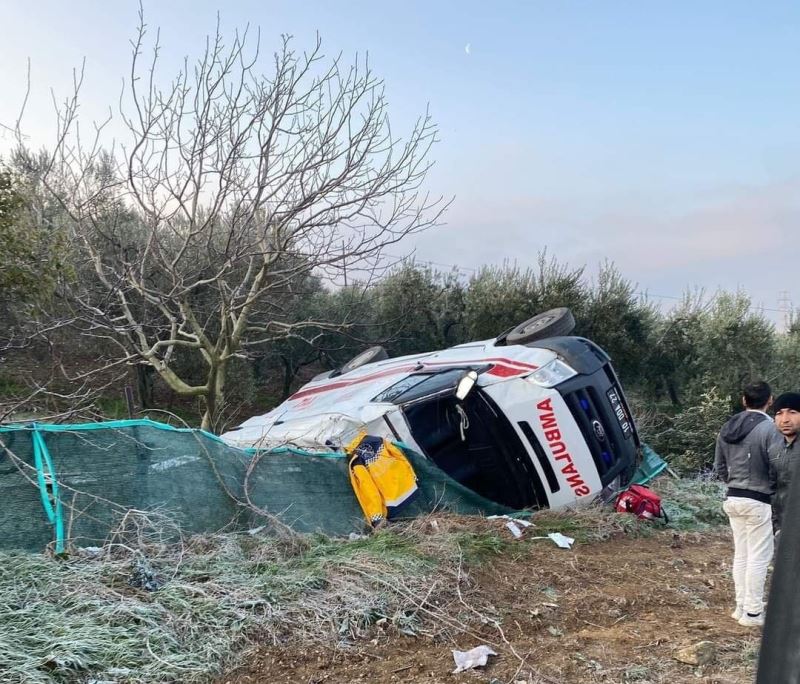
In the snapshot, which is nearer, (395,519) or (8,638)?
(8,638)

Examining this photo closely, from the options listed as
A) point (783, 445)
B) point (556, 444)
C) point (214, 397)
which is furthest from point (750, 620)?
point (214, 397)

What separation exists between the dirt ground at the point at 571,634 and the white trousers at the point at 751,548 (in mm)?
221

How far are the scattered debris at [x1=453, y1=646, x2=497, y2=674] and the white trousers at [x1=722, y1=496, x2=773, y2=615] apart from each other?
191cm

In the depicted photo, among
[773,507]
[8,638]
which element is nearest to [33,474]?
[8,638]

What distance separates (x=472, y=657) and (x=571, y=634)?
32.7 inches

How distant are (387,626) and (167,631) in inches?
50.2

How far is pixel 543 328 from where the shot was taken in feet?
29.6

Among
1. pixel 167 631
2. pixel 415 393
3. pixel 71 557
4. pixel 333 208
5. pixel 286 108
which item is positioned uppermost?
pixel 286 108

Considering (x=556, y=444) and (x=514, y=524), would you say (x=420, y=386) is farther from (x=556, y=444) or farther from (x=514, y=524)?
(x=514, y=524)

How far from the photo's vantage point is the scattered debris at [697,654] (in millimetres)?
3750

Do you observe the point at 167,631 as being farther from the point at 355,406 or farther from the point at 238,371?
the point at 238,371

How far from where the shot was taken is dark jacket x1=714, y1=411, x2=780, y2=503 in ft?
15.1

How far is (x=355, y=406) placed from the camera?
7230 millimetres

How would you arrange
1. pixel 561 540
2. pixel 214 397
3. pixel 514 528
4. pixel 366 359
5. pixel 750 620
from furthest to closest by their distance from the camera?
pixel 366 359
pixel 214 397
pixel 514 528
pixel 561 540
pixel 750 620
